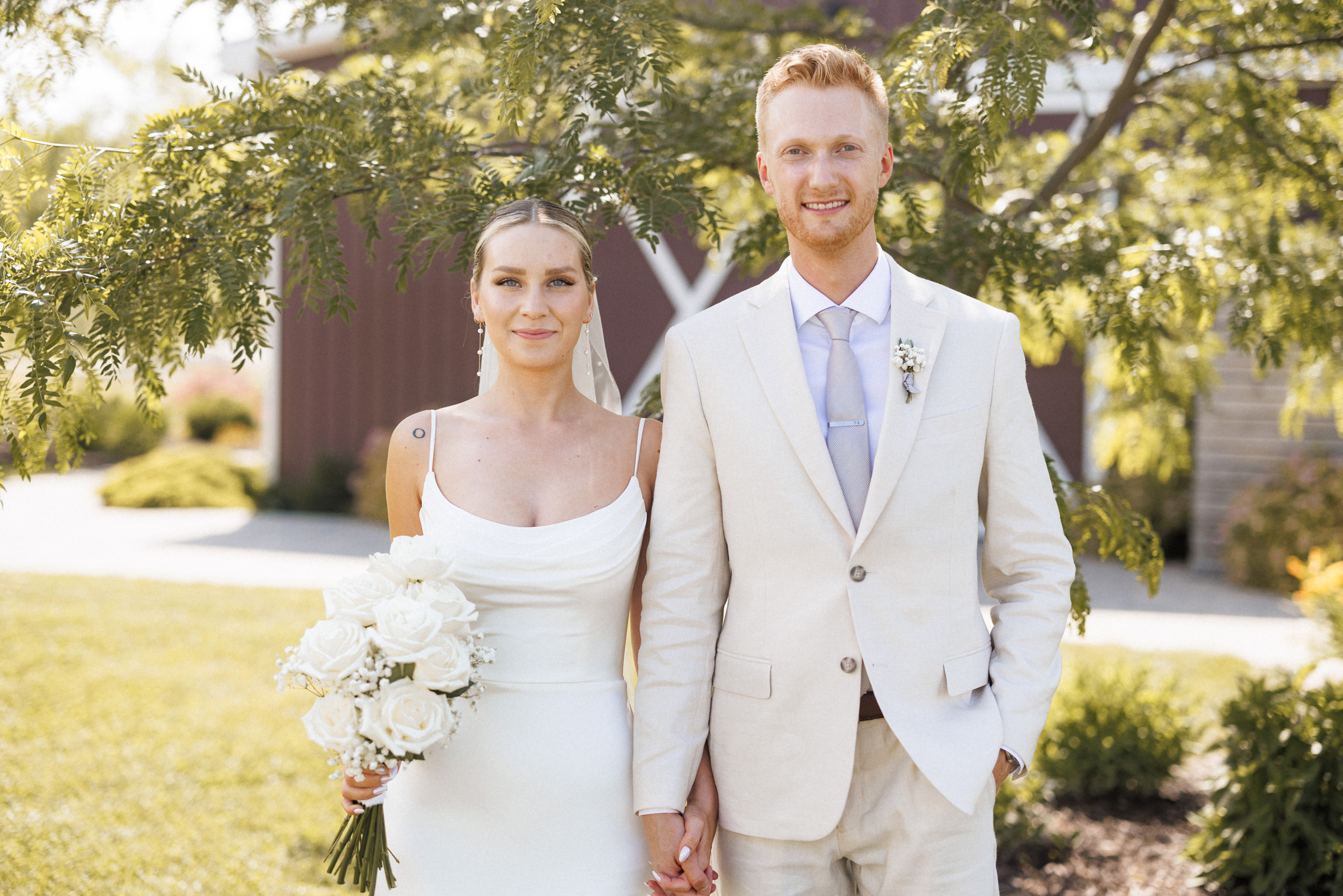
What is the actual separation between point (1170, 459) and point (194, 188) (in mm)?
4436

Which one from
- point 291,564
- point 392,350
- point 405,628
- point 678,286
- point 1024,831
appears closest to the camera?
point 405,628

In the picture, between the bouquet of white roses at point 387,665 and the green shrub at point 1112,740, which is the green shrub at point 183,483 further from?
the bouquet of white roses at point 387,665

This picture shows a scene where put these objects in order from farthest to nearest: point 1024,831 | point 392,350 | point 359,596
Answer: point 392,350
point 1024,831
point 359,596

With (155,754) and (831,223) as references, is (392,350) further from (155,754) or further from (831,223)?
(831,223)

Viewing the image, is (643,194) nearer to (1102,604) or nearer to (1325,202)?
(1325,202)

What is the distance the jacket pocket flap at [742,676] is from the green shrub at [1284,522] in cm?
861

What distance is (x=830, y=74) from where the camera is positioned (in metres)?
2.19

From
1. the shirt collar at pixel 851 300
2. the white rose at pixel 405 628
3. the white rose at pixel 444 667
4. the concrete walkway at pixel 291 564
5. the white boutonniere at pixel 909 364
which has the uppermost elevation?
the shirt collar at pixel 851 300

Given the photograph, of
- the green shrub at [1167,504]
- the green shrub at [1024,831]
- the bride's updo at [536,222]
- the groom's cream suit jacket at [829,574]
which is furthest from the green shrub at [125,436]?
the groom's cream suit jacket at [829,574]

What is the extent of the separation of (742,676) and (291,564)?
9077 mm

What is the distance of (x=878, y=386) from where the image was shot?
2264mm

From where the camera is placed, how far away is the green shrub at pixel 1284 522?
9.26m

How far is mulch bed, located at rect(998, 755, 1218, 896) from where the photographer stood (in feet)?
13.7

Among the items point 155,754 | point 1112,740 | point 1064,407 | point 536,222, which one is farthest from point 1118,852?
point 1064,407
